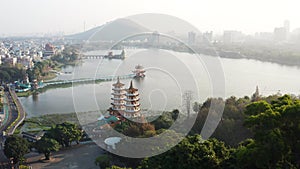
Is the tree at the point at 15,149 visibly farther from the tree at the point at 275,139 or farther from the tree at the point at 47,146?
the tree at the point at 275,139

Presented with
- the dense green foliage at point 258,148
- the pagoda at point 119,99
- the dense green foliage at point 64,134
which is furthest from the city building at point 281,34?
the dense green foliage at point 258,148

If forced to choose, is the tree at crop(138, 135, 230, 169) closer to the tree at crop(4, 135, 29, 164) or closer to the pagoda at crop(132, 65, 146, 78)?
the tree at crop(4, 135, 29, 164)

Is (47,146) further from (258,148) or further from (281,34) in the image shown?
(281,34)

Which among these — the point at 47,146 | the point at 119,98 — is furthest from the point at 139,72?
the point at 47,146

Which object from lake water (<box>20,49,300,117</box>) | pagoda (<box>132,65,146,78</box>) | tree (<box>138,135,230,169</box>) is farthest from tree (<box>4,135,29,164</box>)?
pagoda (<box>132,65,146,78</box>)

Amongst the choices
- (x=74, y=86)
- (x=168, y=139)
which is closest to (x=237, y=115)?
(x=168, y=139)
